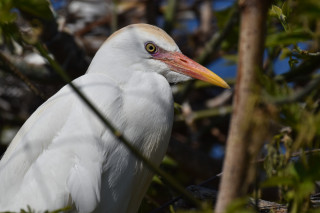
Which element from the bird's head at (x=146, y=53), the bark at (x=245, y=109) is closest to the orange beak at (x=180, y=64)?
the bird's head at (x=146, y=53)

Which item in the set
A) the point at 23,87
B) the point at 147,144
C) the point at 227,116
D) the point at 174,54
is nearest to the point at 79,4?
the point at 23,87

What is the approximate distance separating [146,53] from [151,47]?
39 millimetres

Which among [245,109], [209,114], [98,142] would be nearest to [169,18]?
[209,114]

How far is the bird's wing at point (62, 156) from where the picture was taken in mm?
2084

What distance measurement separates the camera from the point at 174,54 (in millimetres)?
2541

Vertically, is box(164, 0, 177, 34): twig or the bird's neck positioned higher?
the bird's neck

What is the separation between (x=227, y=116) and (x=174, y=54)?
1.10 meters

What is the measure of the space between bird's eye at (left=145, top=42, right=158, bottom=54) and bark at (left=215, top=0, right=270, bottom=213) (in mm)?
1373

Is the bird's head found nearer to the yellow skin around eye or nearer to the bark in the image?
the yellow skin around eye

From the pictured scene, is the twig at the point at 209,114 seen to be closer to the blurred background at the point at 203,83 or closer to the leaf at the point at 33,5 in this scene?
the blurred background at the point at 203,83

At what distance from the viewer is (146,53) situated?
249 cm

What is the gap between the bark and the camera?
111 cm

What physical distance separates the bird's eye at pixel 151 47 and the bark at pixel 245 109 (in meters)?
1.37

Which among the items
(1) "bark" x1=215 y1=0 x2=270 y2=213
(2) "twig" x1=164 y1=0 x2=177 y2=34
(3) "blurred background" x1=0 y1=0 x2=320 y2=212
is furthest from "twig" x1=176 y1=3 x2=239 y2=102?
(1) "bark" x1=215 y1=0 x2=270 y2=213
